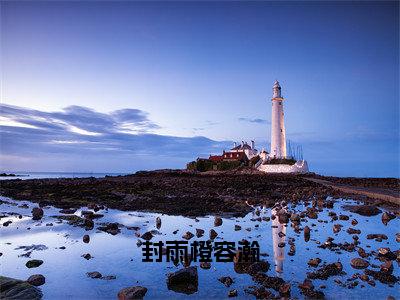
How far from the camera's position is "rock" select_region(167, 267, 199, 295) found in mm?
8508

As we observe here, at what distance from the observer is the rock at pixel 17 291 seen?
727cm

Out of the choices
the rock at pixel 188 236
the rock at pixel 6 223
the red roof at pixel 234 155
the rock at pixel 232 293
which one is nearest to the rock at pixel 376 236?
the rock at pixel 188 236

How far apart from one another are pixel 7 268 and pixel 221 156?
224ft

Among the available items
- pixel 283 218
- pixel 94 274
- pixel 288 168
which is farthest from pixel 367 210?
pixel 288 168

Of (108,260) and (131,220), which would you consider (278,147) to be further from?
(108,260)

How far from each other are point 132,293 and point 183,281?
148 centimetres

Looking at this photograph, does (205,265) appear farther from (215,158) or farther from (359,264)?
(215,158)

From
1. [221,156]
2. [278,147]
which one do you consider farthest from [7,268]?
[221,156]

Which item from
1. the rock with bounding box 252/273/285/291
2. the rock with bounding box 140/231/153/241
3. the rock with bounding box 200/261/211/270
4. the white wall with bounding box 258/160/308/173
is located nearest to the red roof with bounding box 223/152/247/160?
the white wall with bounding box 258/160/308/173

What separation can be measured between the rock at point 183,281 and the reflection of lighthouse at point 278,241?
2516 millimetres

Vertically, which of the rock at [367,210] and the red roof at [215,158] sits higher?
the red roof at [215,158]

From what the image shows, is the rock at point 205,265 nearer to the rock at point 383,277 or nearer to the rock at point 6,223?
the rock at point 383,277

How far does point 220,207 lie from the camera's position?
21.8m

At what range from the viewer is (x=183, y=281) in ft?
28.6
